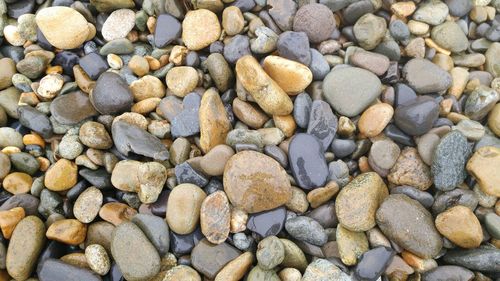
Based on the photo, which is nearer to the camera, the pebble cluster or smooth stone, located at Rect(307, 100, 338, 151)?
the pebble cluster

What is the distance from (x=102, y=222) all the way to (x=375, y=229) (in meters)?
1.39

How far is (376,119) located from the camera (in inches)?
96.4

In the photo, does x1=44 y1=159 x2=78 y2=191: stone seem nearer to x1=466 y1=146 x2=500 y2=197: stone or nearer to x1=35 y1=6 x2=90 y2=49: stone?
x1=35 y1=6 x2=90 y2=49: stone

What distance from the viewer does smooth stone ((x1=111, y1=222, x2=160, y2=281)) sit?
7.10ft

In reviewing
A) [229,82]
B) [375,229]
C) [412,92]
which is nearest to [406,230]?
[375,229]

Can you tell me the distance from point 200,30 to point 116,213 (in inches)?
45.3

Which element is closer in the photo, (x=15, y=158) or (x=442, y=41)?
(x=15, y=158)

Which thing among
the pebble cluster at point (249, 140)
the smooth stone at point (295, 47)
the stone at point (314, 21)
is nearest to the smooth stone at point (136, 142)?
the pebble cluster at point (249, 140)

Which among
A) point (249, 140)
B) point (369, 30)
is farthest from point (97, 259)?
point (369, 30)

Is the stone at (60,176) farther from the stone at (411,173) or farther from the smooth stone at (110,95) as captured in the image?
the stone at (411,173)

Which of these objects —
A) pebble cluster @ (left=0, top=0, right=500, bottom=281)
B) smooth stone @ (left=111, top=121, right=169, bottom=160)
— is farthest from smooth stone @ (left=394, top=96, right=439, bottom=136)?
smooth stone @ (left=111, top=121, right=169, bottom=160)

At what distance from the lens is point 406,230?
7.22 feet

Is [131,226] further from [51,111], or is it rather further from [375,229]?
[375,229]

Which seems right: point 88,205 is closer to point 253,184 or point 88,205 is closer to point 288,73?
point 253,184
